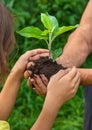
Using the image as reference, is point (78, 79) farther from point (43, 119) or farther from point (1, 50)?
point (1, 50)

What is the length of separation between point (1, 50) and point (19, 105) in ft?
5.67

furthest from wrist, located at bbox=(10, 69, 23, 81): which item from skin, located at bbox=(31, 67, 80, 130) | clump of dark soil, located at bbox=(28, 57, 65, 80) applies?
skin, located at bbox=(31, 67, 80, 130)

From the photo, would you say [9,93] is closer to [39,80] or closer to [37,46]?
[39,80]

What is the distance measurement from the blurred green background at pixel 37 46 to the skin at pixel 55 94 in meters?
1.43

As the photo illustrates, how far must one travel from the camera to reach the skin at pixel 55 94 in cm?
169

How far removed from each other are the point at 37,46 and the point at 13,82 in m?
1.71

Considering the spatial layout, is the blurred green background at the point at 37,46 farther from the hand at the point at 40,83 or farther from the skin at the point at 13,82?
the hand at the point at 40,83

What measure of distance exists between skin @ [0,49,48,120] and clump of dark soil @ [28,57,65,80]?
8 cm

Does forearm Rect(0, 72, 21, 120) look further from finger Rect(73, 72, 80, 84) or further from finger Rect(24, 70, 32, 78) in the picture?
finger Rect(73, 72, 80, 84)

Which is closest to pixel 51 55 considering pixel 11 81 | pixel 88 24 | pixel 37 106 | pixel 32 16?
pixel 11 81

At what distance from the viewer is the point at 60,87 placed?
170cm

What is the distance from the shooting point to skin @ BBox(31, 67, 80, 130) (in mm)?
1694

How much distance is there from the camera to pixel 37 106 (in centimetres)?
337

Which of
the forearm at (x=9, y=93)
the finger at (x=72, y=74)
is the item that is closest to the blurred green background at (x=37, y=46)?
the forearm at (x=9, y=93)
